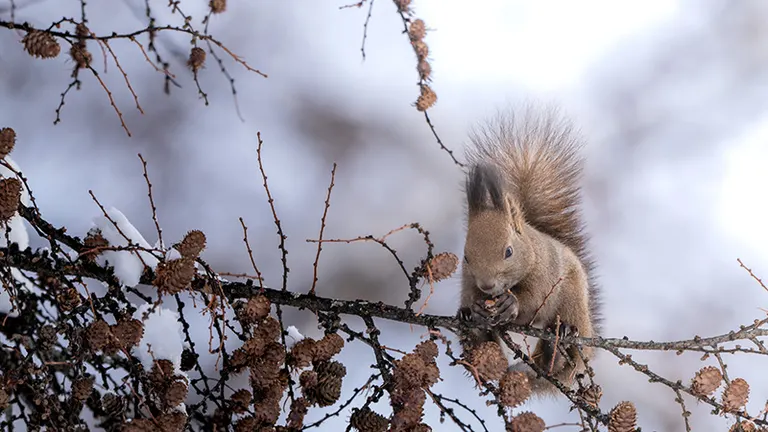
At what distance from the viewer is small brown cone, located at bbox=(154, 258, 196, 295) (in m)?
0.96

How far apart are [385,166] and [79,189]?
1.19 meters

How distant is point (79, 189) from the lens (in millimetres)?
2373

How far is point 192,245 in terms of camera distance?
39.9 inches

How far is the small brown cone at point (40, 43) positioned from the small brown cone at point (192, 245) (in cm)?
40

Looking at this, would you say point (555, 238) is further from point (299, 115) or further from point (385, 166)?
point (299, 115)

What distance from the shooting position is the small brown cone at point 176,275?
957 mm

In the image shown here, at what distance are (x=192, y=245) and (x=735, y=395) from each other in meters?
0.81

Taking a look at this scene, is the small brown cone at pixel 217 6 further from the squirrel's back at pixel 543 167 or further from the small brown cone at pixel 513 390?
the small brown cone at pixel 513 390

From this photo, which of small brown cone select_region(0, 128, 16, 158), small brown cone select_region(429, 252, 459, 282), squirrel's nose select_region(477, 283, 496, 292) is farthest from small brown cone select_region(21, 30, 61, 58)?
squirrel's nose select_region(477, 283, 496, 292)

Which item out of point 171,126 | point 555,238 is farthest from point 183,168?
point 555,238

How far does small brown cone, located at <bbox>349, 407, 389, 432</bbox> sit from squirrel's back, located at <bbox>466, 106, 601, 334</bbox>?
41.7 inches

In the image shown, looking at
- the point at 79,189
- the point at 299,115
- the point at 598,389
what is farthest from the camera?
the point at 299,115

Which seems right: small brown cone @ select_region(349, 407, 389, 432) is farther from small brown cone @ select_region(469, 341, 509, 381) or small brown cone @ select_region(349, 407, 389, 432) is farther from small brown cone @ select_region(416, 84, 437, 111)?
small brown cone @ select_region(416, 84, 437, 111)

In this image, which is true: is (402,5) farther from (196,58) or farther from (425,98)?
(196,58)
